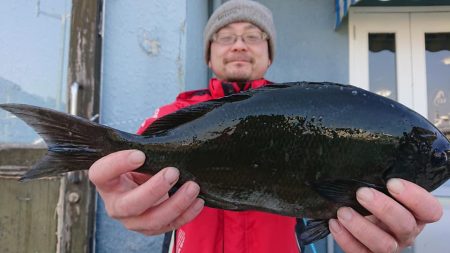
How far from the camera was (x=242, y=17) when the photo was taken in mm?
2391

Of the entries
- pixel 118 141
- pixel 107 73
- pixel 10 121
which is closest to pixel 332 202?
pixel 118 141

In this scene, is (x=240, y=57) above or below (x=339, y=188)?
above

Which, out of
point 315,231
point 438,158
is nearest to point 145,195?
point 315,231

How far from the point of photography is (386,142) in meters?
1.37

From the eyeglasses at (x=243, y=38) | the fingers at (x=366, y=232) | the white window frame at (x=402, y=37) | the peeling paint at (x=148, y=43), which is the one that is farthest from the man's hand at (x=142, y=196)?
the white window frame at (x=402, y=37)

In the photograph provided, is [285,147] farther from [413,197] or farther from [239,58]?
[239,58]

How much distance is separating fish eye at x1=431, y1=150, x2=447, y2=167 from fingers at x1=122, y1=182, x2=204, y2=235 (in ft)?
2.75

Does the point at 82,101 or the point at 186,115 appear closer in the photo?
the point at 186,115

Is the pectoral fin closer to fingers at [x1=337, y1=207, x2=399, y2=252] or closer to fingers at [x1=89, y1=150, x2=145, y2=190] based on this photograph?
fingers at [x1=337, y1=207, x2=399, y2=252]

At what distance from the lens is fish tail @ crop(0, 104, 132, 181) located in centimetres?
131

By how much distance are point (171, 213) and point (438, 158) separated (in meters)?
0.97

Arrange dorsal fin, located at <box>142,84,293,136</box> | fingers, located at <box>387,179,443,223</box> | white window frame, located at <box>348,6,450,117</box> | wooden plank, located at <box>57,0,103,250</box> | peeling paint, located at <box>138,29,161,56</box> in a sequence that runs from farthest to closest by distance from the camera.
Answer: white window frame, located at <box>348,6,450,117</box> → peeling paint, located at <box>138,29,161,56</box> → wooden plank, located at <box>57,0,103,250</box> → dorsal fin, located at <box>142,84,293,136</box> → fingers, located at <box>387,179,443,223</box>

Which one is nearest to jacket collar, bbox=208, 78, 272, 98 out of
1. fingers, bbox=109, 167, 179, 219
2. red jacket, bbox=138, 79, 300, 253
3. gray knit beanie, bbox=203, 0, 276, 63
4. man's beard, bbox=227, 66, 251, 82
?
man's beard, bbox=227, 66, 251, 82

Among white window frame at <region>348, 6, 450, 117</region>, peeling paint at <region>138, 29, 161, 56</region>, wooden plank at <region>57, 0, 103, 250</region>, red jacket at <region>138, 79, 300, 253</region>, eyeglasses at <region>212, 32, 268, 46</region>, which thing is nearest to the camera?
red jacket at <region>138, 79, 300, 253</region>
